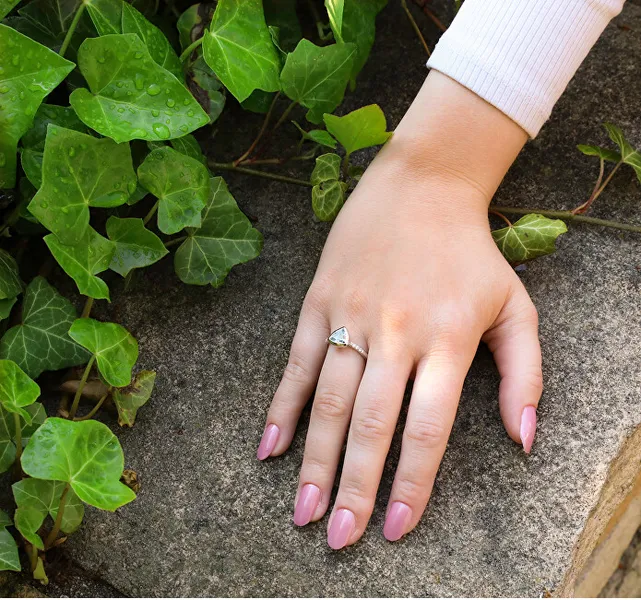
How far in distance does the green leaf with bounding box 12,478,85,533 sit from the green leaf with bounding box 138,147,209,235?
35 cm

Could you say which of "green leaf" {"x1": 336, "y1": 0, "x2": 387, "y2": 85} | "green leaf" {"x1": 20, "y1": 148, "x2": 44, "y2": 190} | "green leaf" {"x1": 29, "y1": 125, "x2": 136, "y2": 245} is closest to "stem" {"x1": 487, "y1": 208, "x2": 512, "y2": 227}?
"green leaf" {"x1": 336, "y1": 0, "x2": 387, "y2": 85}

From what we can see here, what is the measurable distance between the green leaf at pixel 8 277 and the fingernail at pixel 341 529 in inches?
21.0

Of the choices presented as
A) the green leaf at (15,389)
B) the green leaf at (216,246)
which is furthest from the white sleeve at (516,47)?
the green leaf at (15,389)

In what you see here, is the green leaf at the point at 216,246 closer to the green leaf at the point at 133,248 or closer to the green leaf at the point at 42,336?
the green leaf at the point at 133,248

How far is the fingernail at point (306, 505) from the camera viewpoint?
873 millimetres

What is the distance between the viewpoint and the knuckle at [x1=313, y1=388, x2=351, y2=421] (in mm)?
896

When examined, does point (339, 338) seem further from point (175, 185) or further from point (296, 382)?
point (175, 185)

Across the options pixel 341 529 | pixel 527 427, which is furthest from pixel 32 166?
pixel 527 427

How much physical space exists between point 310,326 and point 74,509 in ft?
1.28

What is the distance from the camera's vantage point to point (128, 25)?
871mm

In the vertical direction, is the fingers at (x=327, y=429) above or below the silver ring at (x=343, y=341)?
below

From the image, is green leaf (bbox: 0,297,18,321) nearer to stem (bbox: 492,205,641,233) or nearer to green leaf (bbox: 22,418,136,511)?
green leaf (bbox: 22,418,136,511)

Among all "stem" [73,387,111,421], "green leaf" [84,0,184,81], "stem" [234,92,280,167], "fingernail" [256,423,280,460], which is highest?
"green leaf" [84,0,184,81]

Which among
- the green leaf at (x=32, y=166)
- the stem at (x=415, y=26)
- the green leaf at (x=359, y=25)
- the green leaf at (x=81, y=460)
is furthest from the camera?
the stem at (x=415, y=26)
